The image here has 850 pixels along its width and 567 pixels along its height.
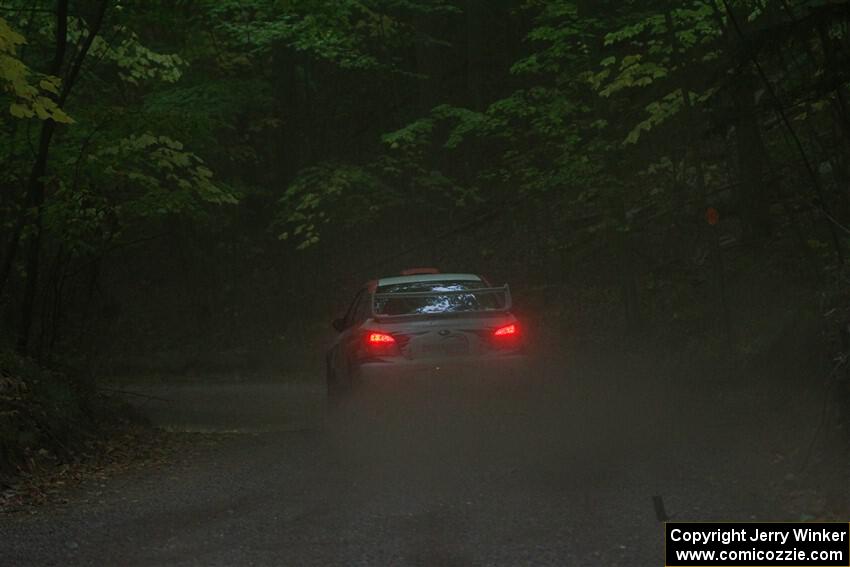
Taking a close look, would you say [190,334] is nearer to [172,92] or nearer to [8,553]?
[172,92]

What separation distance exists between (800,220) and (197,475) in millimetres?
11397

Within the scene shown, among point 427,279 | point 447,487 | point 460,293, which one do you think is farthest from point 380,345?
point 447,487

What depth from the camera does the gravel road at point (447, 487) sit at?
7.04 meters

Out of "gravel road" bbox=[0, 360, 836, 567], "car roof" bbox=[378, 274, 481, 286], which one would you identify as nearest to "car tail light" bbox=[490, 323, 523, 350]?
"gravel road" bbox=[0, 360, 836, 567]

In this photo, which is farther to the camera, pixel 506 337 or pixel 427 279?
pixel 427 279

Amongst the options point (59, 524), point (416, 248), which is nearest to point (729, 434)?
point (59, 524)

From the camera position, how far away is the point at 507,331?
40.5ft

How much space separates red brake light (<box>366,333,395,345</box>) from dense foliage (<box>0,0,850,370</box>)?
3240 millimetres

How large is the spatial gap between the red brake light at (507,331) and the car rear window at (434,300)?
1.52ft

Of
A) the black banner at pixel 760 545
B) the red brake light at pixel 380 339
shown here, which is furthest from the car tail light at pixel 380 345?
the black banner at pixel 760 545

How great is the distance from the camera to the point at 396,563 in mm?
6578

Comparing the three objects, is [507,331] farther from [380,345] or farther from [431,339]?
[380,345]

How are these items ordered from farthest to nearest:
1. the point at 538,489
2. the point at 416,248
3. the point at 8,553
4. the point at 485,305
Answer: the point at 416,248 → the point at 485,305 → the point at 538,489 → the point at 8,553

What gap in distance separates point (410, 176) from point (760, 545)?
19839 mm
